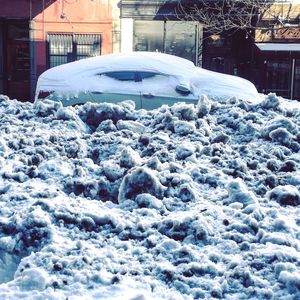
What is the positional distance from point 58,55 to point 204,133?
16.8 meters

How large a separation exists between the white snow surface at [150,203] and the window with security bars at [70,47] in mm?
15811

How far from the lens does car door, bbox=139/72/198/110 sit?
9992mm

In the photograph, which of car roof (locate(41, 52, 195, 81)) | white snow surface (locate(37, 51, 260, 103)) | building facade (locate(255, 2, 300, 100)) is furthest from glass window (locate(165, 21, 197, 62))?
white snow surface (locate(37, 51, 260, 103))

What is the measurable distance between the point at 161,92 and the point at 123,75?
99 cm

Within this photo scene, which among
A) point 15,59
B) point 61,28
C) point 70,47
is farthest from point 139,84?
point 15,59

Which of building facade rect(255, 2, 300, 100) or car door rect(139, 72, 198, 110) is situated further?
building facade rect(255, 2, 300, 100)

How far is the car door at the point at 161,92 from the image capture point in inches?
393

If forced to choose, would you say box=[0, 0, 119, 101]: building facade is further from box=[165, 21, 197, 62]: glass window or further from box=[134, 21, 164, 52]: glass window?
box=[165, 21, 197, 62]: glass window

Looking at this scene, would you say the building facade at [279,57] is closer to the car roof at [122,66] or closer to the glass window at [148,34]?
the glass window at [148,34]

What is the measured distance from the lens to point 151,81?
422 inches

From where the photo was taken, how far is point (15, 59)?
21.2 metres

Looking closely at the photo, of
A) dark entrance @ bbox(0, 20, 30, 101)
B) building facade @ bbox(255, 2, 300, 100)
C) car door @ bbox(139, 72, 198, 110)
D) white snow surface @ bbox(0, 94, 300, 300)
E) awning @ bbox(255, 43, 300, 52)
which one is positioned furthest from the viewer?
building facade @ bbox(255, 2, 300, 100)

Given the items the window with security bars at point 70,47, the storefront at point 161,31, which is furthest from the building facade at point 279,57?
the window with security bars at point 70,47

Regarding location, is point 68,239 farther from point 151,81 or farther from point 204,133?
point 151,81
